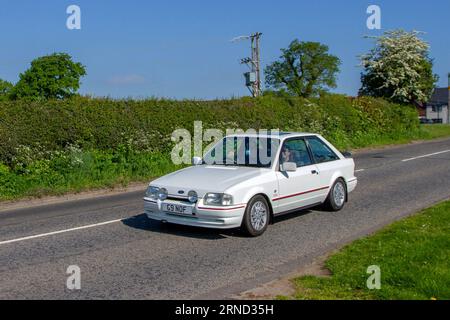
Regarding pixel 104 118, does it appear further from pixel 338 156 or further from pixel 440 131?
pixel 440 131

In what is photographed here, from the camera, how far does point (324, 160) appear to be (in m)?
10.2

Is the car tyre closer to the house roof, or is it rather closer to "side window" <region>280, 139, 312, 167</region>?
"side window" <region>280, 139, 312, 167</region>

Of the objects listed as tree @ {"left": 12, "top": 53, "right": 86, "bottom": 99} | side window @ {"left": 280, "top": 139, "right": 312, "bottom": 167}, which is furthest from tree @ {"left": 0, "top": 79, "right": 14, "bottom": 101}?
side window @ {"left": 280, "top": 139, "right": 312, "bottom": 167}

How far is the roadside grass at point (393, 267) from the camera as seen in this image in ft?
18.1

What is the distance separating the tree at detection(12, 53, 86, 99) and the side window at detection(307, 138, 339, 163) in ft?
181

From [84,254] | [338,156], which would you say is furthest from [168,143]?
[84,254]

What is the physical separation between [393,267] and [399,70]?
29362mm

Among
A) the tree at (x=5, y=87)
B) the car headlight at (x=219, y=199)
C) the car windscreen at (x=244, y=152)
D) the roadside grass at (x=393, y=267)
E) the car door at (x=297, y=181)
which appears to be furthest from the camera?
the tree at (x=5, y=87)

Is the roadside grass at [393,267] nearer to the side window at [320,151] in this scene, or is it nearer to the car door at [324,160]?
the car door at [324,160]

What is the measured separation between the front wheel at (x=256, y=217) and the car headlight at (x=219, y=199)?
1.31ft

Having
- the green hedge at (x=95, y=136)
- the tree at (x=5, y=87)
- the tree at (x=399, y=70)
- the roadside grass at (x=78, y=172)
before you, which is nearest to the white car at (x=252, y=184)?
the roadside grass at (x=78, y=172)

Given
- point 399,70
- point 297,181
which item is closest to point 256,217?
point 297,181

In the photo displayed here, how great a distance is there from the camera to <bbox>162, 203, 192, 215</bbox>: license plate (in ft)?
26.7
